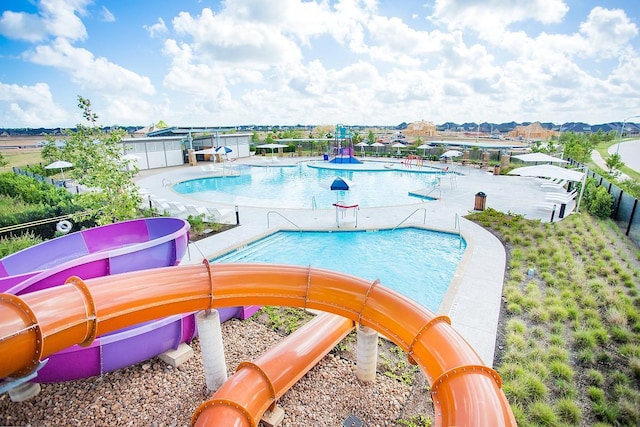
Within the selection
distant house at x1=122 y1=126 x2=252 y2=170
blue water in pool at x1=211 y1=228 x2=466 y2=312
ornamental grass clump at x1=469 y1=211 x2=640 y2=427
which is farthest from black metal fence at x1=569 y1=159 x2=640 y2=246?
distant house at x1=122 y1=126 x2=252 y2=170

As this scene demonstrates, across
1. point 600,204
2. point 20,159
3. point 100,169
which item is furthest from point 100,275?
point 20,159

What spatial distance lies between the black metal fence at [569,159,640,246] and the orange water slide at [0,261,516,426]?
1397 cm

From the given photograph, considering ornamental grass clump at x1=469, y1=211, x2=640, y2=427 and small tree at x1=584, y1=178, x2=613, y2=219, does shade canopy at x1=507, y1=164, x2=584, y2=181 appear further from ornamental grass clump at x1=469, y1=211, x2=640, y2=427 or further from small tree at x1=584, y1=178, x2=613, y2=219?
ornamental grass clump at x1=469, y1=211, x2=640, y2=427

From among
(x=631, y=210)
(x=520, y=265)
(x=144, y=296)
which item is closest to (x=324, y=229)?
(x=520, y=265)

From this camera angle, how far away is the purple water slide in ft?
17.9

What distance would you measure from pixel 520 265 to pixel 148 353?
1075 centimetres

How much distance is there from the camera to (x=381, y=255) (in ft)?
41.5

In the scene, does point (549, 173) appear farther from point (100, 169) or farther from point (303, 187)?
point (100, 169)

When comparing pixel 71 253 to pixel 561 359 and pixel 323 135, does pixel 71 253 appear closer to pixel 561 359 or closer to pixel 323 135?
pixel 561 359

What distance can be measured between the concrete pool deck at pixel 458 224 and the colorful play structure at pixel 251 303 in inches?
123

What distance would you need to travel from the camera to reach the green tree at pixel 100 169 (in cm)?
1086

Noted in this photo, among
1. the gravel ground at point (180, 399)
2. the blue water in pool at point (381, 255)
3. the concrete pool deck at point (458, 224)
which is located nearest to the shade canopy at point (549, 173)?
the concrete pool deck at point (458, 224)

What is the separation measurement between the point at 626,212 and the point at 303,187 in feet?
61.7

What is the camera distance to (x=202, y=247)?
12.3m
